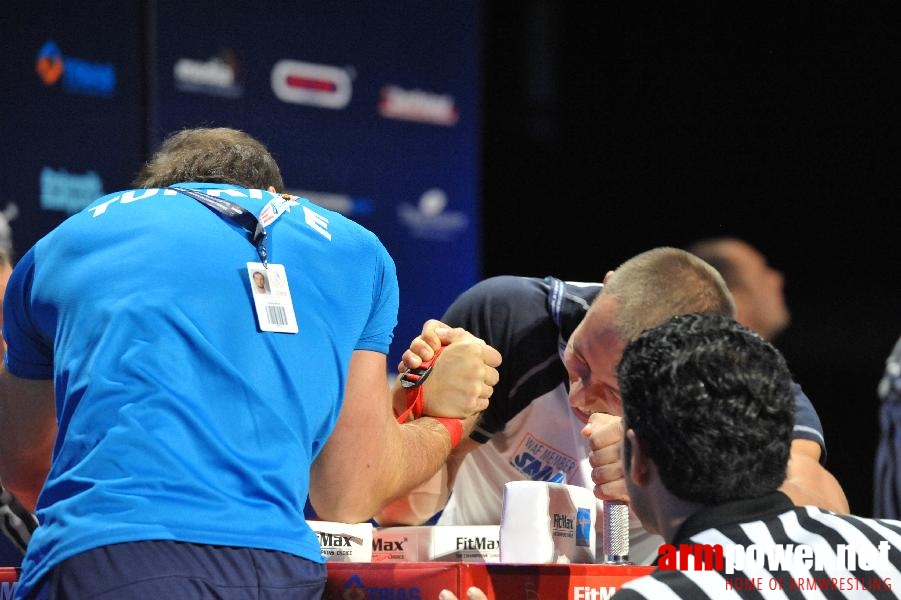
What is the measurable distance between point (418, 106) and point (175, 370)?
3072 millimetres

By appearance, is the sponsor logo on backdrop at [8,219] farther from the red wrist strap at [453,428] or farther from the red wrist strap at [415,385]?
the red wrist strap at [453,428]

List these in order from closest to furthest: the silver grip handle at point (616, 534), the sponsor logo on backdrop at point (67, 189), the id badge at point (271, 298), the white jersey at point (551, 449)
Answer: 1. the id badge at point (271, 298)
2. the silver grip handle at point (616, 534)
3. the white jersey at point (551, 449)
4. the sponsor logo on backdrop at point (67, 189)

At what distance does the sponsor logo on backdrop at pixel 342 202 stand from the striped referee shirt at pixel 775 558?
288 centimetres

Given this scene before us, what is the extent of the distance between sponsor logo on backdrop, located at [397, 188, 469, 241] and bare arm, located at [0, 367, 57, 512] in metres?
2.70

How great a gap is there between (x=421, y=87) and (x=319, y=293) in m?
2.94

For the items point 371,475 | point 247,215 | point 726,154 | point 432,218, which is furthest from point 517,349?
point 726,154

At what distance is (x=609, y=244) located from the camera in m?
5.65

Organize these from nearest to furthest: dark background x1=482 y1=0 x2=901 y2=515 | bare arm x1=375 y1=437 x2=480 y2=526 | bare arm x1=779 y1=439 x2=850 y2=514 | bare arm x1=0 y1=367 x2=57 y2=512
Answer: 1. bare arm x1=0 y1=367 x2=57 y2=512
2. bare arm x1=779 y1=439 x2=850 y2=514
3. bare arm x1=375 y1=437 x2=480 y2=526
4. dark background x1=482 y1=0 x2=901 y2=515

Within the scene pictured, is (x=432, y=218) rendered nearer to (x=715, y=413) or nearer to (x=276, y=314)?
(x=276, y=314)

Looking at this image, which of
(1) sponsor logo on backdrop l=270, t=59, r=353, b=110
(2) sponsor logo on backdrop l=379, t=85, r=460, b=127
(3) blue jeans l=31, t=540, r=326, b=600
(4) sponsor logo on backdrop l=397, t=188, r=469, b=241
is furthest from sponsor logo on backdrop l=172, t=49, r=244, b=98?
(3) blue jeans l=31, t=540, r=326, b=600

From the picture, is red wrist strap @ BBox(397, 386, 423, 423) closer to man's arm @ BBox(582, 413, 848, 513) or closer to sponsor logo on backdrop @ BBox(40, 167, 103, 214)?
man's arm @ BBox(582, 413, 848, 513)

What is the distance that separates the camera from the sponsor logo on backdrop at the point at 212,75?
3.69 m

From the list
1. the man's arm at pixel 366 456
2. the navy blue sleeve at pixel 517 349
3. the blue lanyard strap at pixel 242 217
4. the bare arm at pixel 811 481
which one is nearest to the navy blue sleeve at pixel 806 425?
the bare arm at pixel 811 481

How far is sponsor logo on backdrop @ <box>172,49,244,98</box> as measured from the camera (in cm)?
369
